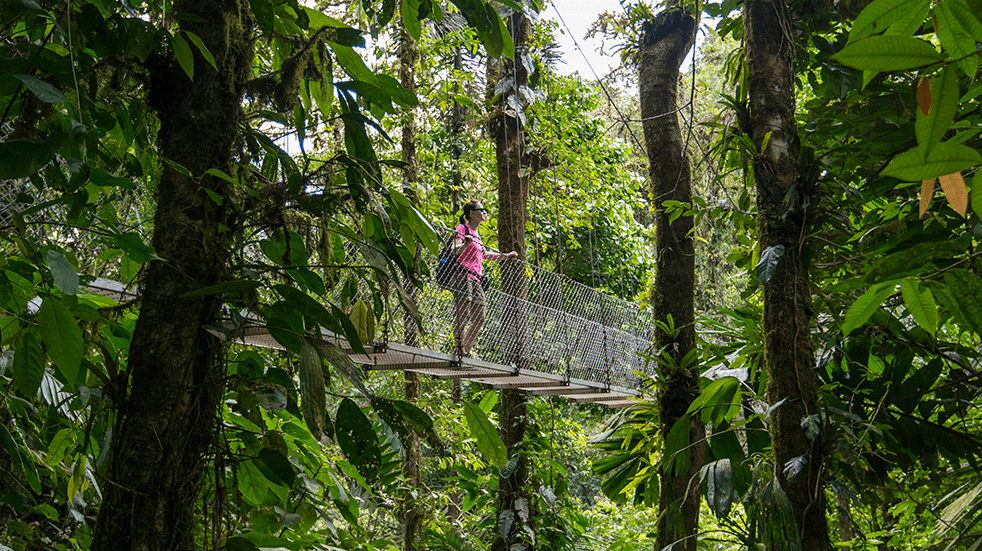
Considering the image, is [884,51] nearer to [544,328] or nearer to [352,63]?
[352,63]

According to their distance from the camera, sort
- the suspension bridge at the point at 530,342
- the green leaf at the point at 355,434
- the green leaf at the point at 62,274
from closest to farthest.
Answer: the green leaf at the point at 62,274 → the green leaf at the point at 355,434 → the suspension bridge at the point at 530,342

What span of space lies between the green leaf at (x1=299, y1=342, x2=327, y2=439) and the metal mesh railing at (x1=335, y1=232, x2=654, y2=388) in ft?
8.15

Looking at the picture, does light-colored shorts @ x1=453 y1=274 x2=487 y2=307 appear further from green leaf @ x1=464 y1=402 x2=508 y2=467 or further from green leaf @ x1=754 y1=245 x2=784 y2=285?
green leaf @ x1=464 y1=402 x2=508 y2=467

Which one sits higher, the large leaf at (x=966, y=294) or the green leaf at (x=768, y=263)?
the green leaf at (x=768, y=263)

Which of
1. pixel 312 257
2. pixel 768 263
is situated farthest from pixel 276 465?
pixel 768 263

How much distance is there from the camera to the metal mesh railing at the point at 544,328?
357cm

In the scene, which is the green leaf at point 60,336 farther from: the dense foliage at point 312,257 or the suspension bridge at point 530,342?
the suspension bridge at point 530,342

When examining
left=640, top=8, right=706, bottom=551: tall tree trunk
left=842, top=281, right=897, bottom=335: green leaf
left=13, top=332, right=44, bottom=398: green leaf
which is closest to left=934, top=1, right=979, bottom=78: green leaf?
left=842, top=281, right=897, bottom=335: green leaf

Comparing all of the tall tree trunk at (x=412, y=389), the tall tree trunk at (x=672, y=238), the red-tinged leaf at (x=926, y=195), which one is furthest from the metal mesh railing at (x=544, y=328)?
the red-tinged leaf at (x=926, y=195)

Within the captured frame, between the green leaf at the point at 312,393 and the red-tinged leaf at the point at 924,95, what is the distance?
53 centimetres

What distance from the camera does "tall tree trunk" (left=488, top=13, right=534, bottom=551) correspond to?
3.68 metres

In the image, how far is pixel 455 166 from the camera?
21.0ft

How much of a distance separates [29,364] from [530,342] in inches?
127

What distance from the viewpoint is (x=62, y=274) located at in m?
0.52
